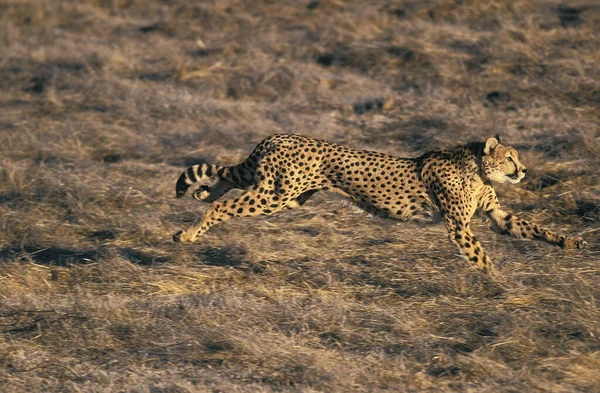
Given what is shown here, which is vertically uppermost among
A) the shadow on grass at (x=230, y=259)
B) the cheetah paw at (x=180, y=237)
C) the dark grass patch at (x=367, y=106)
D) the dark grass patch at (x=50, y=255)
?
the dark grass patch at (x=367, y=106)

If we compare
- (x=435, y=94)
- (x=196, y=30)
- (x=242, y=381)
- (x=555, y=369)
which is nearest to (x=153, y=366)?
(x=242, y=381)

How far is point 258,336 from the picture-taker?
5480mm

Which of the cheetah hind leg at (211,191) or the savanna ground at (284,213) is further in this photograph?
the cheetah hind leg at (211,191)

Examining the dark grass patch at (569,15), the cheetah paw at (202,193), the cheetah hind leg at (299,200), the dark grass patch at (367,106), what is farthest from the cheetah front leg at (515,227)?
the dark grass patch at (569,15)

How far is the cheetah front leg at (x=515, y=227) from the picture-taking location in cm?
648

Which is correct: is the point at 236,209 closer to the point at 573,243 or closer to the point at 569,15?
the point at 573,243

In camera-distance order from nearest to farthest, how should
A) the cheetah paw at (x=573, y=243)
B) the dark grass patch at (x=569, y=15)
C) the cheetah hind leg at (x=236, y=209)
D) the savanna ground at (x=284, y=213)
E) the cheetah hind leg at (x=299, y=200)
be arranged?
1. the savanna ground at (x=284, y=213)
2. the cheetah paw at (x=573, y=243)
3. the cheetah hind leg at (x=236, y=209)
4. the cheetah hind leg at (x=299, y=200)
5. the dark grass patch at (x=569, y=15)

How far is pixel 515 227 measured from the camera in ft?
21.7

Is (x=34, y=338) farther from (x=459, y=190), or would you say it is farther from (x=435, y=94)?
(x=435, y=94)

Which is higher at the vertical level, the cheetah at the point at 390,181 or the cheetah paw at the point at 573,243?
the cheetah at the point at 390,181

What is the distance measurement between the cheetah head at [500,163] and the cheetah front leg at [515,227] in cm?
14

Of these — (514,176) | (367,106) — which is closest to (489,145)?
(514,176)

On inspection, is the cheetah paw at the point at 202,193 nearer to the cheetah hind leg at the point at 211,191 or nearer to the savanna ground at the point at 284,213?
the cheetah hind leg at the point at 211,191

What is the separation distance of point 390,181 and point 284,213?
1181 mm
